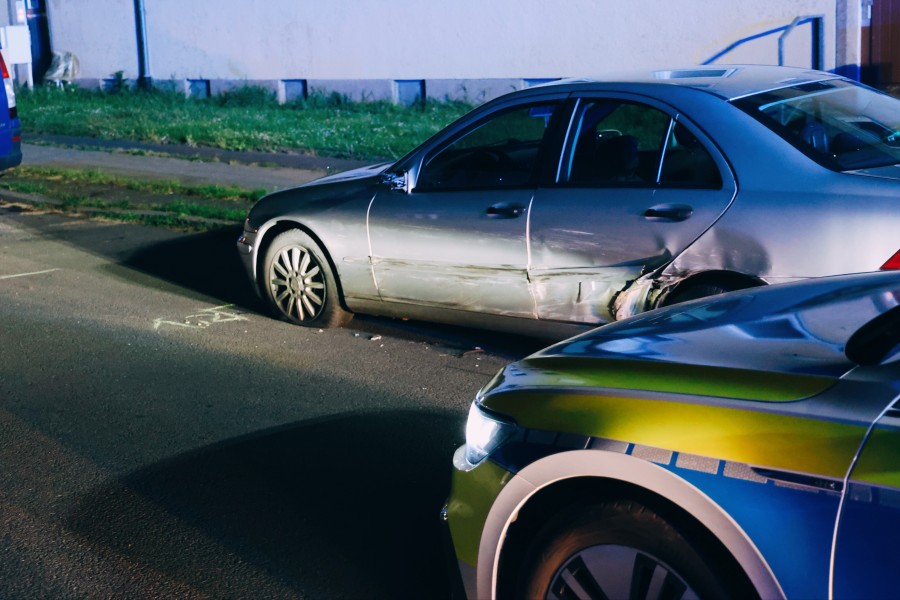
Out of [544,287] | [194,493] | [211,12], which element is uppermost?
[211,12]

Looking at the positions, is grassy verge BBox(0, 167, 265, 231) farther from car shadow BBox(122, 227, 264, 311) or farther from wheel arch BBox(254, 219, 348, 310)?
wheel arch BBox(254, 219, 348, 310)

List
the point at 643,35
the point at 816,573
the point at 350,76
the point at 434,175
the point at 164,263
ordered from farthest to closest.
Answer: the point at 350,76
the point at 643,35
the point at 164,263
the point at 434,175
the point at 816,573

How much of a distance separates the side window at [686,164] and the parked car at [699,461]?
7.69 feet

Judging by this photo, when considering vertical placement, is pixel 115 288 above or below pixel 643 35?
below

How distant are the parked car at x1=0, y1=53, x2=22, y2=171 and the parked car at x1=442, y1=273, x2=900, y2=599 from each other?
12.0 meters

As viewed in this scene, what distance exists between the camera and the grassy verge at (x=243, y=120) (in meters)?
17.7

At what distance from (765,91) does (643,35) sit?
1472 cm

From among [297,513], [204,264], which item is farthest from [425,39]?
[297,513]

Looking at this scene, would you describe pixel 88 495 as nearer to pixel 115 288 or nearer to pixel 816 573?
pixel 816 573

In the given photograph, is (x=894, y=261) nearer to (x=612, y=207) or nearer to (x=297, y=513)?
(x=612, y=207)

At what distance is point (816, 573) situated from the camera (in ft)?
8.37

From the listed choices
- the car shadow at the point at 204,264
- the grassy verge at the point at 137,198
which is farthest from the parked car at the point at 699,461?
the grassy verge at the point at 137,198

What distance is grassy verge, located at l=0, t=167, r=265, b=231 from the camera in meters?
12.2

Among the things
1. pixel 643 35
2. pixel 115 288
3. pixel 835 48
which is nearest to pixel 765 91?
pixel 115 288
